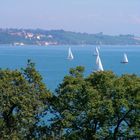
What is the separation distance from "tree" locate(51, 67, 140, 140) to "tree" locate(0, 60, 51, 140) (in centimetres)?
110

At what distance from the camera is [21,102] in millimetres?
24156

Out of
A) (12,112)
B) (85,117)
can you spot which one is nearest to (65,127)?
(85,117)

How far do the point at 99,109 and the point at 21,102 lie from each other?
12.0ft

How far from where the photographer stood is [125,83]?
80.4 ft

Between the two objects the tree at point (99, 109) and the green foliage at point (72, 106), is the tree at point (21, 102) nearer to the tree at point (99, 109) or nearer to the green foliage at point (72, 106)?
the green foliage at point (72, 106)

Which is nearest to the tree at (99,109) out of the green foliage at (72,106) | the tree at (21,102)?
the green foliage at (72,106)

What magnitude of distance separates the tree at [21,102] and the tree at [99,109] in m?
1.10

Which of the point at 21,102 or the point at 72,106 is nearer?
the point at 72,106

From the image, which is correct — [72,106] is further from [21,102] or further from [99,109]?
[21,102]

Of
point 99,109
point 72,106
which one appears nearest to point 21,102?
point 72,106

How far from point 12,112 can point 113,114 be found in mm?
5097

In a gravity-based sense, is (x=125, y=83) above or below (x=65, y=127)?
above

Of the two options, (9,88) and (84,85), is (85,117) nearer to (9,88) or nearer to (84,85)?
(84,85)

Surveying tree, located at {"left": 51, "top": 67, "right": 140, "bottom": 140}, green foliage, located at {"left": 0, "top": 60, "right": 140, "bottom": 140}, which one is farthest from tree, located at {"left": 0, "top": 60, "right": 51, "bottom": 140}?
tree, located at {"left": 51, "top": 67, "right": 140, "bottom": 140}
